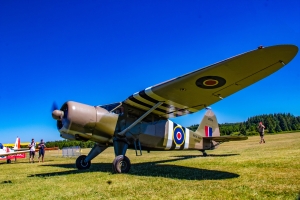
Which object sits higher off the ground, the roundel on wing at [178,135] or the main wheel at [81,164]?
the roundel on wing at [178,135]

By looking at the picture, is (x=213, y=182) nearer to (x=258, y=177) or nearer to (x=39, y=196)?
(x=258, y=177)

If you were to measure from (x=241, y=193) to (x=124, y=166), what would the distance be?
14.9 ft

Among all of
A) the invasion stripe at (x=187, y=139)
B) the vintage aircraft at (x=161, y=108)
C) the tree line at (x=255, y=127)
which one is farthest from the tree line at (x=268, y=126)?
the vintage aircraft at (x=161, y=108)

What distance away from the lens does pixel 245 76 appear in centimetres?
697

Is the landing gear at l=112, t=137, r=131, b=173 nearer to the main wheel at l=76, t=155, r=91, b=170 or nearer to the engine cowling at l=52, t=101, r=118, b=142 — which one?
the engine cowling at l=52, t=101, r=118, b=142

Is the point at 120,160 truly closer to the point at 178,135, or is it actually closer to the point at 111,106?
the point at 111,106

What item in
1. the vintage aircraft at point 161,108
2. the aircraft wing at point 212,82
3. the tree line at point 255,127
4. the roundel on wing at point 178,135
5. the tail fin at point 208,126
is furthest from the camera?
the tree line at point 255,127

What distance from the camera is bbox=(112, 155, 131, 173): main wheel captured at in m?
8.04

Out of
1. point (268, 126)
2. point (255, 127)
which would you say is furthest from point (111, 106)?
point (268, 126)

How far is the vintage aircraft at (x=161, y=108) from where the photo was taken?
6.29 m

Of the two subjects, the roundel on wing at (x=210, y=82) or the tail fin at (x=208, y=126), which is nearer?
the roundel on wing at (x=210, y=82)

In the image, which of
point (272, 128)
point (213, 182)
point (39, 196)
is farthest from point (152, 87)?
point (272, 128)

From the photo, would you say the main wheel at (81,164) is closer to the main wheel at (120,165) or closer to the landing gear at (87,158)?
the landing gear at (87,158)

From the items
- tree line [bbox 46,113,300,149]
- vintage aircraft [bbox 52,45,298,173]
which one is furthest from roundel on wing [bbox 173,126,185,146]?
tree line [bbox 46,113,300,149]
